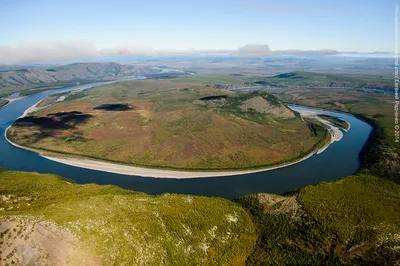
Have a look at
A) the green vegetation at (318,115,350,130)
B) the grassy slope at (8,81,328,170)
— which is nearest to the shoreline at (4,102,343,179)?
the grassy slope at (8,81,328,170)

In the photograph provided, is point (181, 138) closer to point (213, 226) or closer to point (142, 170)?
point (142, 170)

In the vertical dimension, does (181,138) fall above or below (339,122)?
above

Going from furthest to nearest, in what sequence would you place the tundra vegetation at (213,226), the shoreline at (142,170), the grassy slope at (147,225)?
the shoreline at (142,170) < the grassy slope at (147,225) < the tundra vegetation at (213,226)

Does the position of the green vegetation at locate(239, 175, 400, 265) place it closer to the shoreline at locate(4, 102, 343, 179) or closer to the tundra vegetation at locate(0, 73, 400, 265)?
the tundra vegetation at locate(0, 73, 400, 265)

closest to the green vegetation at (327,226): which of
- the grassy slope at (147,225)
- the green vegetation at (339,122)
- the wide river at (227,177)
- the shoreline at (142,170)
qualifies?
the grassy slope at (147,225)

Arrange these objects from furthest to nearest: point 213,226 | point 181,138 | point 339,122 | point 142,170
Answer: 1. point 339,122
2. point 181,138
3. point 142,170
4. point 213,226

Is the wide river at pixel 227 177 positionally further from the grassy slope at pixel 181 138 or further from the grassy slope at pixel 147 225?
the grassy slope at pixel 147 225

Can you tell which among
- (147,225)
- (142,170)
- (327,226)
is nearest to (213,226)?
(147,225)
